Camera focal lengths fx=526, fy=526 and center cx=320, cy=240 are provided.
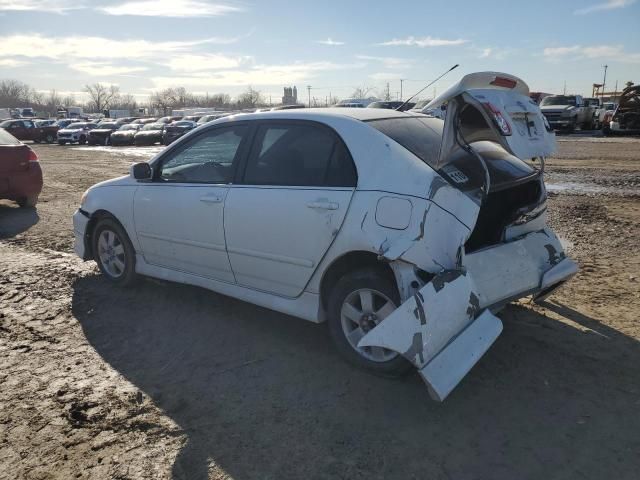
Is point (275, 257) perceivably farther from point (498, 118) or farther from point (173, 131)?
point (173, 131)

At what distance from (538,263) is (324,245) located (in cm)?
162

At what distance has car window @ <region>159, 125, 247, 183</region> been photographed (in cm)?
423

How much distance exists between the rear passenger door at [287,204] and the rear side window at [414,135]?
13.4 inches

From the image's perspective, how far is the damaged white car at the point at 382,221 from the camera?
10.2 ft

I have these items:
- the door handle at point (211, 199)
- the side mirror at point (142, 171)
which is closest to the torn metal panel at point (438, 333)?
the door handle at point (211, 199)

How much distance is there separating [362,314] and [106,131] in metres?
35.0

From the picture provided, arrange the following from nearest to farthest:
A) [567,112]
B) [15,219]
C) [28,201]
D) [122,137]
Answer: [15,219], [28,201], [567,112], [122,137]

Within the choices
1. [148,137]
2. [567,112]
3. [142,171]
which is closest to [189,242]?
[142,171]

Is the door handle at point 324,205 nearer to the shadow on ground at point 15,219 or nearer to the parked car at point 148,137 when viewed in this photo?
the shadow on ground at point 15,219

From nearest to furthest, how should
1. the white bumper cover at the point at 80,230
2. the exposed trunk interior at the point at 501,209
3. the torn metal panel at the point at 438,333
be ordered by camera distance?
the torn metal panel at the point at 438,333
the exposed trunk interior at the point at 501,209
the white bumper cover at the point at 80,230

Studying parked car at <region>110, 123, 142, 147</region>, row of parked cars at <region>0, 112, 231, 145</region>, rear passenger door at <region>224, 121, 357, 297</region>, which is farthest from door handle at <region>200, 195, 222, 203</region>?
parked car at <region>110, 123, 142, 147</region>

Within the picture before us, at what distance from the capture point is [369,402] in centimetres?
317

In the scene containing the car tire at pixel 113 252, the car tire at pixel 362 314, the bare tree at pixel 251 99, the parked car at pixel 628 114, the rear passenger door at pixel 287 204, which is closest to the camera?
the car tire at pixel 362 314

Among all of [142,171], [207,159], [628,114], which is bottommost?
[142,171]
